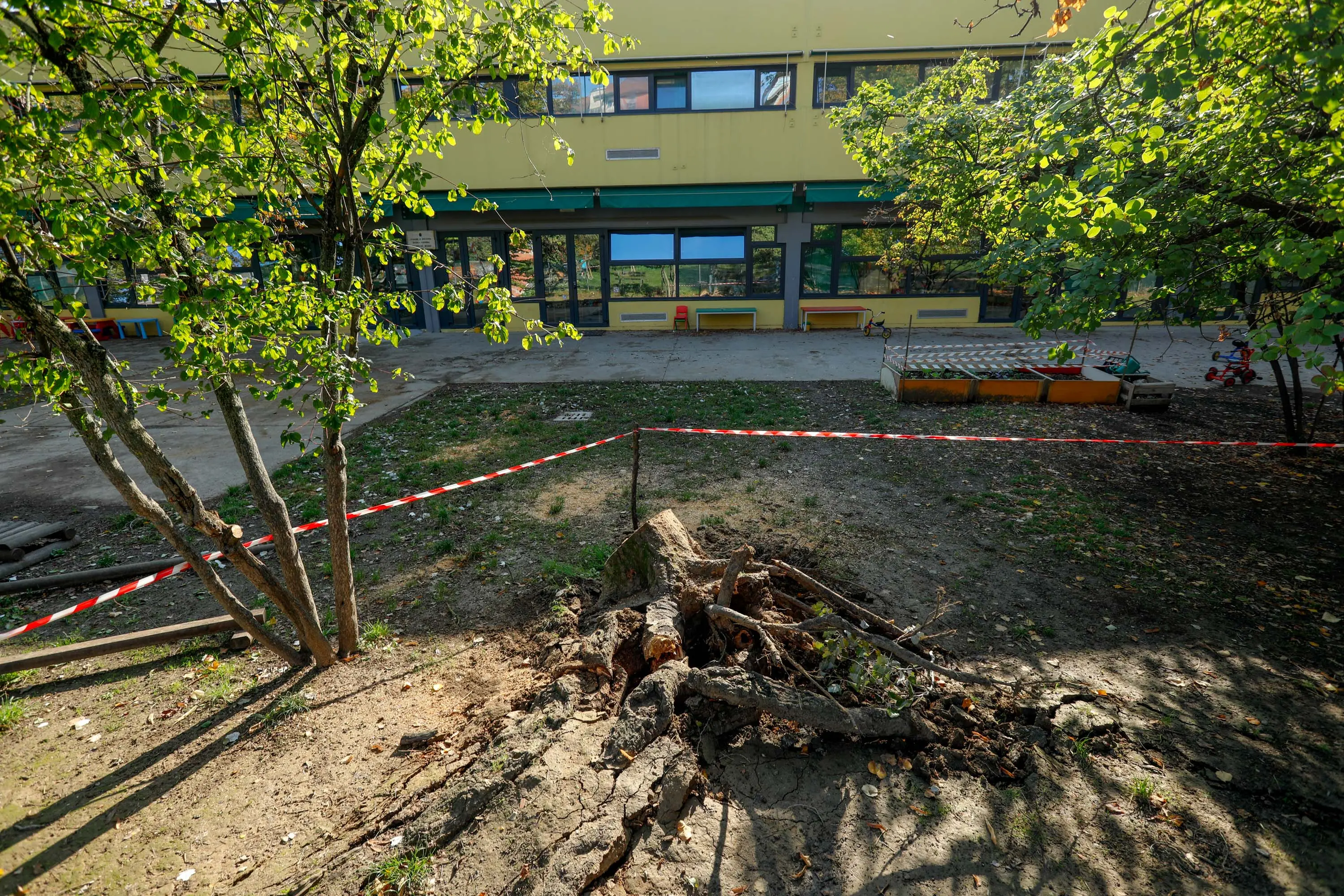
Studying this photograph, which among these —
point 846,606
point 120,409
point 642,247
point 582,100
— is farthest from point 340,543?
point 582,100

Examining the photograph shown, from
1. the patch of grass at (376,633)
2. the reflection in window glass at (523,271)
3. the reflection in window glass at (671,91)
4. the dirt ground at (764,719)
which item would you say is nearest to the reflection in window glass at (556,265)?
Answer: the reflection in window glass at (523,271)

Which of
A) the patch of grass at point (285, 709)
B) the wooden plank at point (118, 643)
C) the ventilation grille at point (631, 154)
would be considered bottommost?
the patch of grass at point (285, 709)

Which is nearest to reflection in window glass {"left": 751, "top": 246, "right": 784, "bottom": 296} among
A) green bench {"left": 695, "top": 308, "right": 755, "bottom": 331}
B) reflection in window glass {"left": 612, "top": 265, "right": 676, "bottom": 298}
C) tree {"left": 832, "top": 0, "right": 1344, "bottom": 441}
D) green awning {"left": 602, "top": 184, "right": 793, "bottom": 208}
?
green bench {"left": 695, "top": 308, "right": 755, "bottom": 331}

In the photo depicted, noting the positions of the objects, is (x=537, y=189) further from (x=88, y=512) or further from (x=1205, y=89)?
(x=1205, y=89)

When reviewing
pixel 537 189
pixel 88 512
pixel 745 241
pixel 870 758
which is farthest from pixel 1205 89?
pixel 537 189

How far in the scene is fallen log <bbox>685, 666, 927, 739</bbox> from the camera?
3330mm

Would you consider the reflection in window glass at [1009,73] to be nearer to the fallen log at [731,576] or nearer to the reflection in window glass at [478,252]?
the reflection in window glass at [478,252]

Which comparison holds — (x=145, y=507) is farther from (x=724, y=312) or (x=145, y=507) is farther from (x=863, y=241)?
(x=863, y=241)

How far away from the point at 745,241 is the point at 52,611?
17200 mm

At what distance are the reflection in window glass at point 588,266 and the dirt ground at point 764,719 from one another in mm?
13085

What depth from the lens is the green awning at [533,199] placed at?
17.9 metres

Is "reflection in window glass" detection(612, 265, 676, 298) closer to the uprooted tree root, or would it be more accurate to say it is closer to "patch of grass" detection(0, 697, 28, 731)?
the uprooted tree root

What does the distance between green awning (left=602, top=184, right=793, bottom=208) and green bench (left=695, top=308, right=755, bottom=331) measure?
9.51ft

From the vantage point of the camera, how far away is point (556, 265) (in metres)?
19.5
